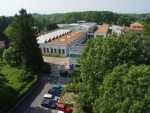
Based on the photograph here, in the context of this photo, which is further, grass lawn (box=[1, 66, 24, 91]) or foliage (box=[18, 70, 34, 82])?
foliage (box=[18, 70, 34, 82])

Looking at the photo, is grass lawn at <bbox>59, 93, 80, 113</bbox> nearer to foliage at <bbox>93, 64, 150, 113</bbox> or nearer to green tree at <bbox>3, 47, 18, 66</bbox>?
foliage at <bbox>93, 64, 150, 113</bbox>

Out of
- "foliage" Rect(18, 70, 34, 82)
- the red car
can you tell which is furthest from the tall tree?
the red car

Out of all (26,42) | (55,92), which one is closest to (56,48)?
(26,42)

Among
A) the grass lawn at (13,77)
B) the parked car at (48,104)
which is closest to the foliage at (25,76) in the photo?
the grass lawn at (13,77)

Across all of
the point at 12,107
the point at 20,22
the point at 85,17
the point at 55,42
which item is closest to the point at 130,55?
the point at 12,107

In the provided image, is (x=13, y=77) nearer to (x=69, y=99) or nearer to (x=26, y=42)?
(x=26, y=42)

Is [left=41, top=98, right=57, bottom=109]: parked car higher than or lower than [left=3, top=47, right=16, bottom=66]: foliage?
lower

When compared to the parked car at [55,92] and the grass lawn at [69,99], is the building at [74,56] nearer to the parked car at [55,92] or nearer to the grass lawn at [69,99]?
the parked car at [55,92]
